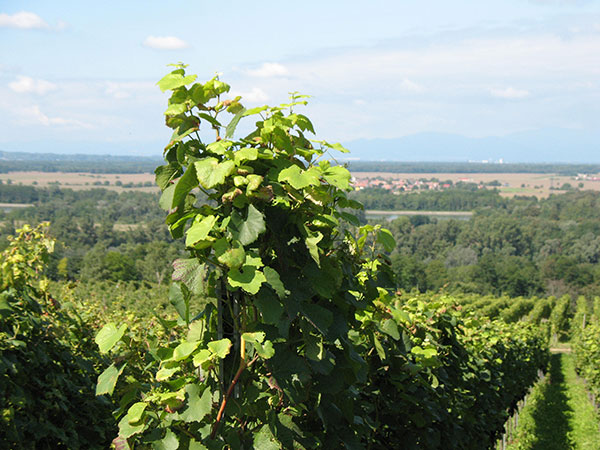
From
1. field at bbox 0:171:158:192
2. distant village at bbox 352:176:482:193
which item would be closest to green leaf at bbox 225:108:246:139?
field at bbox 0:171:158:192

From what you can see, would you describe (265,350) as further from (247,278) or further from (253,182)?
(253,182)

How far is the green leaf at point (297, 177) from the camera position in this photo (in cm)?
158

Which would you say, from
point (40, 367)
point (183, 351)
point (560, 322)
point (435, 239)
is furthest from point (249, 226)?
point (435, 239)

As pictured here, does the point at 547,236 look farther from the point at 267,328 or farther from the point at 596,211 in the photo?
the point at 267,328

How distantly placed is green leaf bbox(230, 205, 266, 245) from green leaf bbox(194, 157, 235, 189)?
118mm

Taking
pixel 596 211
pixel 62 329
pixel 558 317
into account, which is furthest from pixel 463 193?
pixel 62 329

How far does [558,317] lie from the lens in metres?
40.7

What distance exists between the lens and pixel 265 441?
1.60 meters

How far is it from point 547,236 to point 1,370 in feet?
369

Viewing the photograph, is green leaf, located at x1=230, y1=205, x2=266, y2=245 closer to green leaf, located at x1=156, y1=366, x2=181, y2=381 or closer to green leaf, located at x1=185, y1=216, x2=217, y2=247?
green leaf, located at x1=185, y1=216, x2=217, y2=247

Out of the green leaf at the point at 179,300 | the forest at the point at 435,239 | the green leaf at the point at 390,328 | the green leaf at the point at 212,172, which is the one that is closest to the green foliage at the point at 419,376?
the green leaf at the point at 390,328

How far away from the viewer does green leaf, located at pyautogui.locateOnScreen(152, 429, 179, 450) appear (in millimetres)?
1531

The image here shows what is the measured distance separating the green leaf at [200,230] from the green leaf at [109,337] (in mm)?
330

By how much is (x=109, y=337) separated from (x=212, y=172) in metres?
0.57
